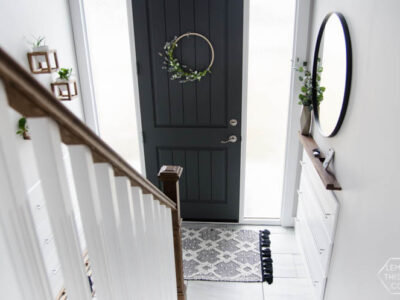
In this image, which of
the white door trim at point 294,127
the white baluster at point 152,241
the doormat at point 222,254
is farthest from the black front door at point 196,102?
the white baluster at point 152,241

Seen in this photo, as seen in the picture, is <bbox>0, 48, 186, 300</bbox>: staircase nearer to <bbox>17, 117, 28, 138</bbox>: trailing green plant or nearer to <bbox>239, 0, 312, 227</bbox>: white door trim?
<bbox>17, 117, 28, 138</bbox>: trailing green plant

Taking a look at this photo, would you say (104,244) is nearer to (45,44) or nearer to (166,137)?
(45,44)

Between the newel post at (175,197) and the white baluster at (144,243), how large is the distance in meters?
0.41

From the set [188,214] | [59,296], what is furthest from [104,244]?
[188,214]

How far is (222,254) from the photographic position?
3.22 m

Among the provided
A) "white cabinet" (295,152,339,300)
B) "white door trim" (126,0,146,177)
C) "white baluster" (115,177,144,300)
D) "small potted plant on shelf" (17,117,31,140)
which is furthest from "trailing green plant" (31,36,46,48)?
"white cabinet" (295,152,339,300)

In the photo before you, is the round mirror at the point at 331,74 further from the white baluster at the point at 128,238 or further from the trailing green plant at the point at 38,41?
the trailing green plant at the point at 38,41

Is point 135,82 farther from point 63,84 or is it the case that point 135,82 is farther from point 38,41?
point 38,41

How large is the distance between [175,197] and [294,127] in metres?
1.79

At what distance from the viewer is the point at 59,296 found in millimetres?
2490

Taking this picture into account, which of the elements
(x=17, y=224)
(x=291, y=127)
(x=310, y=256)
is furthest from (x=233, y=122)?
(x=17, y=224)

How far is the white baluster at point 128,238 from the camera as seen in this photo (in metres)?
1.02

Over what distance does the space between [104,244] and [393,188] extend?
110cm

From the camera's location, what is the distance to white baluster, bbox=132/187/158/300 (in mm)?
1176
